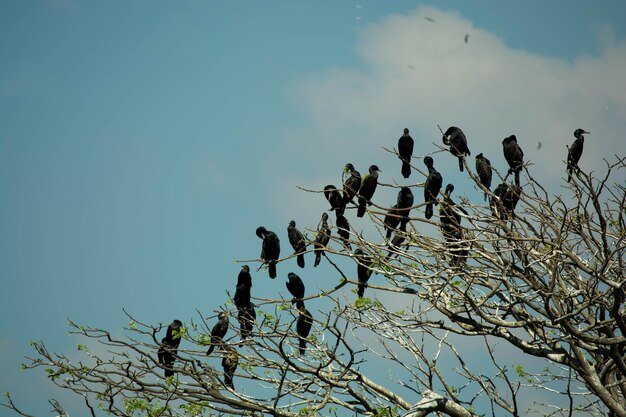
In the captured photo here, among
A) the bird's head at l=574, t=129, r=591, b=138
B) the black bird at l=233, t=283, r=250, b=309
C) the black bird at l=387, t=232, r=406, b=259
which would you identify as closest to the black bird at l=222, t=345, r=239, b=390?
A: the black bird at l=233, t=283, r=250, b=309

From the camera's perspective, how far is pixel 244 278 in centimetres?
1184

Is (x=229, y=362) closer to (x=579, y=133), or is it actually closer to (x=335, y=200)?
(x=335, y=200)

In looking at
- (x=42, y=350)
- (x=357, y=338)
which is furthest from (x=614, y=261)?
(x=42, y=350)

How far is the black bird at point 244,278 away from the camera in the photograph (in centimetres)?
1178

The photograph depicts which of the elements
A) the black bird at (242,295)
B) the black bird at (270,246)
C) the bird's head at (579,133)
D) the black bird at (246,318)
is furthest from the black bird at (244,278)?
the bird's head at (579,133)

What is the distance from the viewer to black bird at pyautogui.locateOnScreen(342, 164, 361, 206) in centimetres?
1074

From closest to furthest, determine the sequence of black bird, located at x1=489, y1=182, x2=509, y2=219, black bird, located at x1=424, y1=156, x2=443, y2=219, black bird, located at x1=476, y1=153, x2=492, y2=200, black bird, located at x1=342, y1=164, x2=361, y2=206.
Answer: black bird, located at x1=489, y1=182, x2=509, y2=219 → black bird, located at x1=424, y1=156, x2=443, y2=219 → black bird, located at x1=342, y1=164, x2=361, y2=206 → black bird, located at x1=476, y1=153, x2=492, y2=200

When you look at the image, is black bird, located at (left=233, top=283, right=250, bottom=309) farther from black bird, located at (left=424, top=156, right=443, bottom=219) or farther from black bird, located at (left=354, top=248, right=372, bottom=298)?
black bird, located at (left=424, top=156, right=443, bottom=219)

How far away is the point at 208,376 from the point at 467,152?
5628 millimetres

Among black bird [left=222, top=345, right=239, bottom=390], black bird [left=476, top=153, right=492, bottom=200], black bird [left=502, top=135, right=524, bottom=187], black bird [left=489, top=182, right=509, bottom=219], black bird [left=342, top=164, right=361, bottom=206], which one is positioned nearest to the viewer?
black bird [left=489, top=182, right=509, bottom=219]

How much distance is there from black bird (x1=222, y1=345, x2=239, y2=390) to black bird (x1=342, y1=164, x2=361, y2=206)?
2.87 m

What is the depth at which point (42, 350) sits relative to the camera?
9180 millimetres

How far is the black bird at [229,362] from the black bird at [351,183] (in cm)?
287

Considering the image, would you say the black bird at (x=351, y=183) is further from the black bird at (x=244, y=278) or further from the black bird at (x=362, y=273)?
the black bird at (x=244, y=278)
